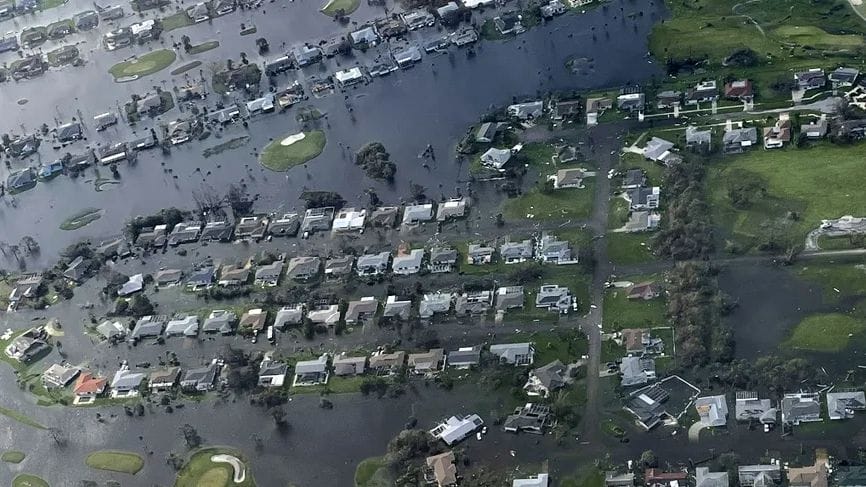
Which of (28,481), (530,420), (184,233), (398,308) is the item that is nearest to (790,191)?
(530,420)

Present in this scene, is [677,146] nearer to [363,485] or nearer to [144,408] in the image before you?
[363,485]

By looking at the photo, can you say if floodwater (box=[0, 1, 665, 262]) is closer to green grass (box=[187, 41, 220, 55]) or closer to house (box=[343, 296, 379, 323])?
green grass (box=[187, 41, 220, 55])

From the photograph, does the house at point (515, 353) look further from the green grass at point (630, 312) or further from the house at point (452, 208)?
the house at point (452, 208)

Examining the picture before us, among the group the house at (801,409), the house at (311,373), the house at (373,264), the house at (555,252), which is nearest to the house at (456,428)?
the house at (311,373)

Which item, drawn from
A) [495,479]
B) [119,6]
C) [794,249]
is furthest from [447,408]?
[119,6]

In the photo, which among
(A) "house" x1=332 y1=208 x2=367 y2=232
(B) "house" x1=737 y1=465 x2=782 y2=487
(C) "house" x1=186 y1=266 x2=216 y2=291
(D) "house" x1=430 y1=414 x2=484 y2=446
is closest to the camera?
(B) "house" x1=737 y1=465 x2=782 y2=487

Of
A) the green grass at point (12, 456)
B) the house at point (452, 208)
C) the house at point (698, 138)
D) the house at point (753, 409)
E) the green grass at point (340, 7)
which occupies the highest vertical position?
the green grass at point (340, 7)

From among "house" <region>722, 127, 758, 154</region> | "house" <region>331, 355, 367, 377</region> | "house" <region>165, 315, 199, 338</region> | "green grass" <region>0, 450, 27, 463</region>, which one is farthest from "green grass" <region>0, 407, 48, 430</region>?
"house" <region>722, 127, 758, 154</region>
